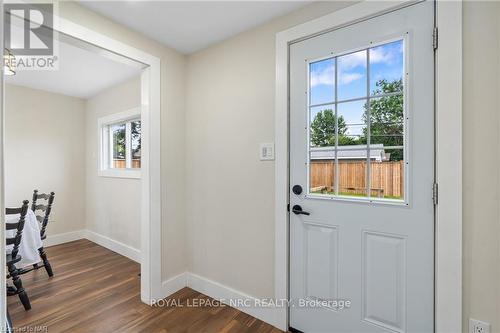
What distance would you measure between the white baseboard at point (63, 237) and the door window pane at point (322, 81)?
4295mm

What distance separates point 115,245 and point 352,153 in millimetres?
3442

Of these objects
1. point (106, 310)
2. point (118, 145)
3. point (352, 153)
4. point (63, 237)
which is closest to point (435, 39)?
point (352, 153)

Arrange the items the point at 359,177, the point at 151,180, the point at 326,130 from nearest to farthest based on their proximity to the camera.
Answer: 1. the point at 359,177
2. the point at 326,130
3. the point at 151,180

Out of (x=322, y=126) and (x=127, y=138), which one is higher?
(x=127, y=138)

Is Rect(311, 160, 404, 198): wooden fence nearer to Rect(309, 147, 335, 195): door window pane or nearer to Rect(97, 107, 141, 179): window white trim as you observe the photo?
Rect(309, 147, 335, 195): door window pane

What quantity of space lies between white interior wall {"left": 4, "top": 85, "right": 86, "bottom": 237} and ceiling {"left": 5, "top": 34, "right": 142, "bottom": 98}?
0.76 ft

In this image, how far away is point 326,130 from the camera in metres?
1.65

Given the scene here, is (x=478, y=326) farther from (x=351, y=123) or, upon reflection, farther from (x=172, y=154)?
(x=172, y=154)

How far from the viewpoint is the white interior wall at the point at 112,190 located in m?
3.22

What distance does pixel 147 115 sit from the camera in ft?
7.10

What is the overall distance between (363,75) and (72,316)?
9.29 ft

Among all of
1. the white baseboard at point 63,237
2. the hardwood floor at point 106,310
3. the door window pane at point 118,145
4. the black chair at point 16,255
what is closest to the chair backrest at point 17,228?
the black chair at point 16,255

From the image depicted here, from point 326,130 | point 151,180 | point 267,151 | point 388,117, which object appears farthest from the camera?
point 151,180

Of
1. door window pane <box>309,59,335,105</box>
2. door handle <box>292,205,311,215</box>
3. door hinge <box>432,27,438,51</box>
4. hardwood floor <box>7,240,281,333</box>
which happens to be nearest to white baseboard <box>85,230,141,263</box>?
hardwood floor <box>7,240,281,333</box>
